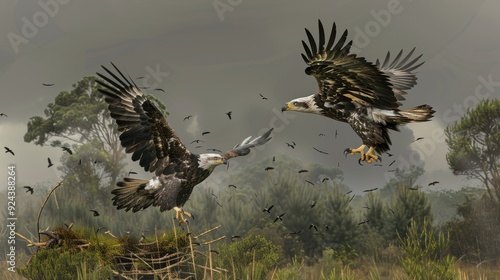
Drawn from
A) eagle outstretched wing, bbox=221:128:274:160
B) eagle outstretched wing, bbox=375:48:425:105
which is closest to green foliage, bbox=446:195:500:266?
eagle outstretched wing, bbox=375:48:425:105

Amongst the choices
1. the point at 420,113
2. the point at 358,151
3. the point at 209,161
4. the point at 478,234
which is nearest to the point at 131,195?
the point at 209,161

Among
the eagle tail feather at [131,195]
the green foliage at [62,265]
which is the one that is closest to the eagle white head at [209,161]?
the eagle tail feather at [131,195]

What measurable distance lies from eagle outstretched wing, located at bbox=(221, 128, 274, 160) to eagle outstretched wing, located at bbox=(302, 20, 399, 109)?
53.5 inches

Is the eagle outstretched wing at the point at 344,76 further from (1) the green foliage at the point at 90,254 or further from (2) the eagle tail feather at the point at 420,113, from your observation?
(1) the green foliage at the point at 90,254

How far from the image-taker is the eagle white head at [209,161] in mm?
6574

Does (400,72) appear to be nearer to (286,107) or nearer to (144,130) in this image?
(286,107)

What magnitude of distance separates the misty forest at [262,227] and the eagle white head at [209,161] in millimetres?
784

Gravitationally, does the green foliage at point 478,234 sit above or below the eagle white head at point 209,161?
below

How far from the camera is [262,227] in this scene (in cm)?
1828

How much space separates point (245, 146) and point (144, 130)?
64.1 inches

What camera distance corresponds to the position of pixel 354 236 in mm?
17359

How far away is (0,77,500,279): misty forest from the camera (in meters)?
7.62

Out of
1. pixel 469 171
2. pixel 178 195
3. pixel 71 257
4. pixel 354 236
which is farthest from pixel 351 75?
pixel 469 171

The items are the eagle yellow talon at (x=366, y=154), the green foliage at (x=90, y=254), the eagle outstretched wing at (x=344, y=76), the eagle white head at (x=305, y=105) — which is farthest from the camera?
the green foliage at (x=90, y=254)
